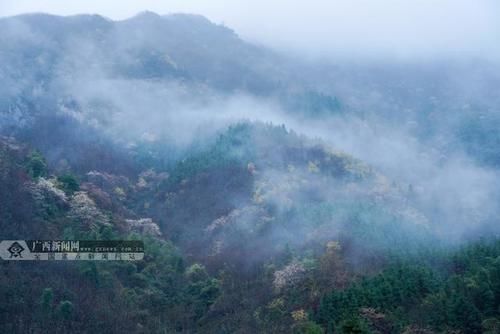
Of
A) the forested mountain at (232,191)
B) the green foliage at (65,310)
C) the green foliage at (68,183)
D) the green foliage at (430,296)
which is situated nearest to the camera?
the green foliage at (430,296)

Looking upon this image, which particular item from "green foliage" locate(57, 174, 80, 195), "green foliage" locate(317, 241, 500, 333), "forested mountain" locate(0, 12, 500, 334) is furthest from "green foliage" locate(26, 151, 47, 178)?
"green foliage" locate(317, 241, 500, 333)

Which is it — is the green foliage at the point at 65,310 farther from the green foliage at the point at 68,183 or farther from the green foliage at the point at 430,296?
the green foliage at the point at 68,183

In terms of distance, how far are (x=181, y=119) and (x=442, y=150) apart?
63.5 m

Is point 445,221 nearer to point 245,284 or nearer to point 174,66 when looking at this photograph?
point 245,284

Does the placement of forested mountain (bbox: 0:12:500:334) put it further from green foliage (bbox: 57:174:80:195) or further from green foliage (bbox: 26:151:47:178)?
green foliage (bbox: 57:174:80:195)

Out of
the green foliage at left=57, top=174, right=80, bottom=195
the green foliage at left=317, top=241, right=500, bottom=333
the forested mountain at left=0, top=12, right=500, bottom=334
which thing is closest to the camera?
the green foliage at left=317, top=241, right=500, bottom=333

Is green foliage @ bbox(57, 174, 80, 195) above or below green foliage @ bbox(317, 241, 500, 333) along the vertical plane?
above

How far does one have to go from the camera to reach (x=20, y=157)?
88.4m

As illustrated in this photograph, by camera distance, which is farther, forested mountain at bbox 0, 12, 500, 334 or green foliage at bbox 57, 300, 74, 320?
forested mountain at bbox 0, 12, 500, 334

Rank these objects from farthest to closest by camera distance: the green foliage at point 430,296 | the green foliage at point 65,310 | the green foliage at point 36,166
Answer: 1. the green foliage at point 36,166
2. the green foliage at point 65,310
3. the green foliage at point 430,296

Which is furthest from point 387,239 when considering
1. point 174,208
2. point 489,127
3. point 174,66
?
point 174,66

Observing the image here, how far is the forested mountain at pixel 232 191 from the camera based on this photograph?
63625 millimetres

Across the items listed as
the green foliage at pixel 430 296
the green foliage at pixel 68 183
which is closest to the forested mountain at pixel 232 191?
the green foliage at pixel 430 296

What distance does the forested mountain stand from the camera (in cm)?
6362
